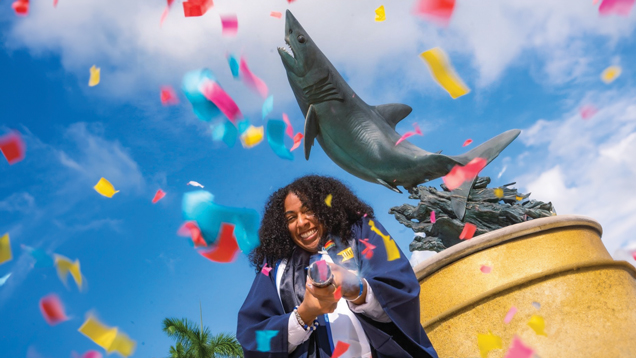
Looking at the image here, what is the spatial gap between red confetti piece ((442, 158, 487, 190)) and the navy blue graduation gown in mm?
3536

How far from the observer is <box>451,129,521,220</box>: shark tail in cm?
550

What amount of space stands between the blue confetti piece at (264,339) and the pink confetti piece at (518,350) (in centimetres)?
273

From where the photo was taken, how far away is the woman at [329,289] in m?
1.89

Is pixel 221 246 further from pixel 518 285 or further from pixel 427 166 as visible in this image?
pixel 427 166

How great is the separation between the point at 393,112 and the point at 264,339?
4.83 m

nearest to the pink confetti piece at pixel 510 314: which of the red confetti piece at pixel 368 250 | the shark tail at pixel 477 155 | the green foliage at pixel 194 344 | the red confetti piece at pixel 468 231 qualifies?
the red confetti piece at pixel 468 231

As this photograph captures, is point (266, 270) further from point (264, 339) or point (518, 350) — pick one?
point (518, 350)

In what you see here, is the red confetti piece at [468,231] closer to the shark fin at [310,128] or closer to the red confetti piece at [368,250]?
the shark fin at [310,128]

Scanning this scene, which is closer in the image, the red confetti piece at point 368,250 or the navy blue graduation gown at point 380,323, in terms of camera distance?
the navy blue graduation gown at point 380,323

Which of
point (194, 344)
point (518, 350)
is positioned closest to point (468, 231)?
point (518, 350)

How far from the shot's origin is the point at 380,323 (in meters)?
1.96

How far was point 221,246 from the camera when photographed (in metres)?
2.73

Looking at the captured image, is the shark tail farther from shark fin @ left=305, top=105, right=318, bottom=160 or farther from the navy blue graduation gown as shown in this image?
the navy blue graduation gown

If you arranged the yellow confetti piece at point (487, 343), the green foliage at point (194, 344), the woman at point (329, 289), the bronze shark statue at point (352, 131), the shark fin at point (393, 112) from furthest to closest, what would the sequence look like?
1. the green foliage at point (194, 344)
2. the shark fin at point (393, 112)
3. the bronze shark statue at point (352, 131)
4. the yellow confetti piece at point (487, 343)
5. the woman at point (329, 289)
